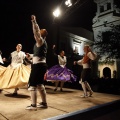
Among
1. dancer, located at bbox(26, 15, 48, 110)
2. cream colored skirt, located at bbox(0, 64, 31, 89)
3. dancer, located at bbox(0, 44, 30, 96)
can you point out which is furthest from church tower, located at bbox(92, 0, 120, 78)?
dancer, located at bbox(26, 15, 48, 110)

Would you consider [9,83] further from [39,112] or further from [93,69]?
[93,69]

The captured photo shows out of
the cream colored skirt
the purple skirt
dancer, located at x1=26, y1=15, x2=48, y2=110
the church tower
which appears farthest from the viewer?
the church tower

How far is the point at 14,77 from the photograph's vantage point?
16.9ft

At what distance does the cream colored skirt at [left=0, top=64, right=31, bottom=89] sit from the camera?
5.02 meters

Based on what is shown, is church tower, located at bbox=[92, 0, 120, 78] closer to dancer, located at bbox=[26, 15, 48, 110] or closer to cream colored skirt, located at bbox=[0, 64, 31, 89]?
cream colored skirt, located at bbox=[0, 64, 31, 89]

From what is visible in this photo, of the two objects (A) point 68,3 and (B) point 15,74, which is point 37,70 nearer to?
(B) point 15,74

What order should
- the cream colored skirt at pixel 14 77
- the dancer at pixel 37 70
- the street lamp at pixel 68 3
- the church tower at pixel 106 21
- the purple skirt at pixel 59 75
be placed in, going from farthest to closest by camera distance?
the church tower at pixel 106 21 < the street lamp at pixel 68 3 < the purple skirt at pixel 59 75 < the cream colored skirt at pixel 14 77 < the dancer at pixel 37 70

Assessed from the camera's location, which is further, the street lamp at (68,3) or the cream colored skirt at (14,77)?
the street lamp at (68,3)

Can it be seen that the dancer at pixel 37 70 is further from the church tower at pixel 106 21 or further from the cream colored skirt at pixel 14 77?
the church tower at pixel 106 21

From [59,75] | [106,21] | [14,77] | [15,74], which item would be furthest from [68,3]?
[106,21]

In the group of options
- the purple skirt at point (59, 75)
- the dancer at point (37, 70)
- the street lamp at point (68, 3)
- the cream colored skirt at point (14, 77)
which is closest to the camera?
the dancer at point (37, 70)

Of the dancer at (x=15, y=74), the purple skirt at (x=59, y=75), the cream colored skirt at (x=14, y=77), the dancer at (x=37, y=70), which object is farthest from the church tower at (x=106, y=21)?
the dancer at (x=37, y=70)

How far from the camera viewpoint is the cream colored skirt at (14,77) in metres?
5.02

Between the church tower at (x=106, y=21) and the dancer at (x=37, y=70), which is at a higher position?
the church tower at (x=106, y=21)
